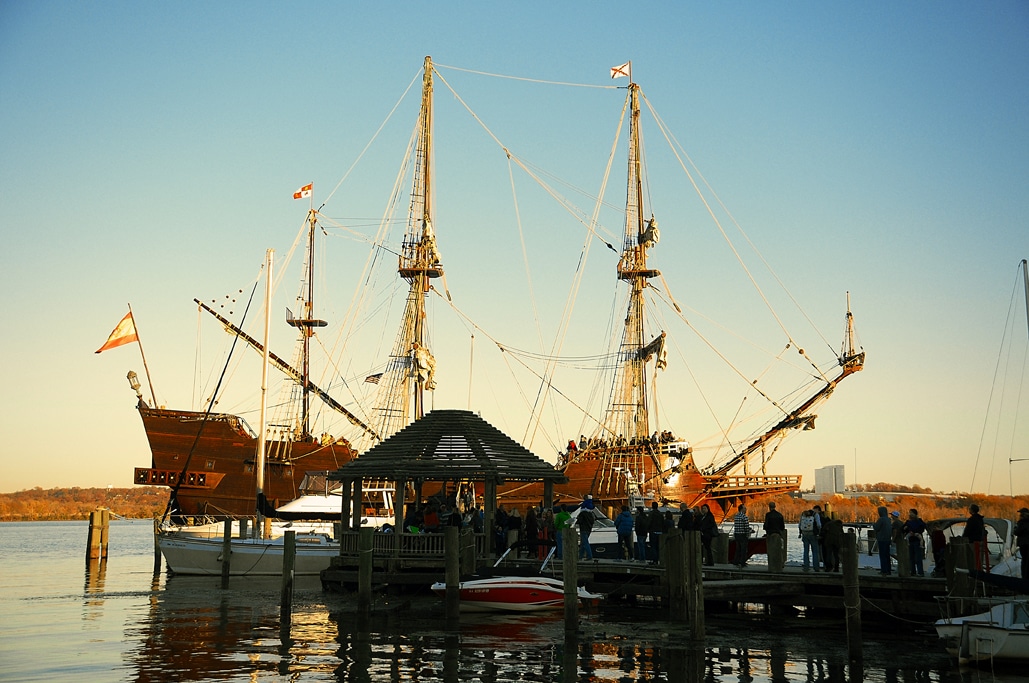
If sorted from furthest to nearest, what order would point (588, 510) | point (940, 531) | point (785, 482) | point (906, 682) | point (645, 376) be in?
point (645, 376), point (785, 482), point (588, 510), point (940, 531), point (906, 682)

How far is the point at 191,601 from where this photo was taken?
3027cm

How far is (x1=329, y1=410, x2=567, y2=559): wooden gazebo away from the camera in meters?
28.0

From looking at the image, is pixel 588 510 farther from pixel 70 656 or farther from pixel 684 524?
pixel 70 656

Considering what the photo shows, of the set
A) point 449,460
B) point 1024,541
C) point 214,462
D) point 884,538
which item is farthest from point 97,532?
point 1024,541

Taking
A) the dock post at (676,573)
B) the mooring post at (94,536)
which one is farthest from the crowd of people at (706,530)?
the mooring post at (94,536)

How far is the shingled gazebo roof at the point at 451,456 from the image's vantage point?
27906 mm

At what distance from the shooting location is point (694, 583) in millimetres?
20547

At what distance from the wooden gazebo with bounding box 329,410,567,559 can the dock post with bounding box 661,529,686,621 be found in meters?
5.88

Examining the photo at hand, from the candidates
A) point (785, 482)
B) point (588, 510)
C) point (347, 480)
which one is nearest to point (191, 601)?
point (347, 480)

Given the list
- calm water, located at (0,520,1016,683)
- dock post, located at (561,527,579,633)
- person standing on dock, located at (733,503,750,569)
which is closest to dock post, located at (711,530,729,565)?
person standing on dock, located at (733,503,750,569)

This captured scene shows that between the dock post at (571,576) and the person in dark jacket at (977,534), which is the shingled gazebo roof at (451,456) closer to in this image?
the dock post at (571,576)

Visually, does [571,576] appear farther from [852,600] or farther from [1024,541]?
[1024,541]

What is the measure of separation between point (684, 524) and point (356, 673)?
10499 millimetres

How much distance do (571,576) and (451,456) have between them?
815cm
